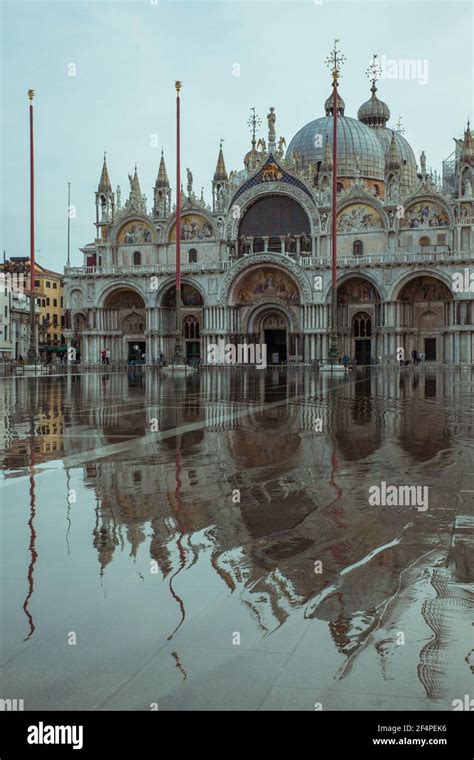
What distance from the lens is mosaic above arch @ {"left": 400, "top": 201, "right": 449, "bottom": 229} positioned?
53.9 meters

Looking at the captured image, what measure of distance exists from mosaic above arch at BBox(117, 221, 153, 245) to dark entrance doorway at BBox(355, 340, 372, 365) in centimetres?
1912

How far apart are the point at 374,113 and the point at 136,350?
35436 mm

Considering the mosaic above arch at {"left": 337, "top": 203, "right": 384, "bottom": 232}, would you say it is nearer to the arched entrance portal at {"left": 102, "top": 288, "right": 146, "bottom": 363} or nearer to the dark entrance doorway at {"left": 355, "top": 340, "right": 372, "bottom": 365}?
the dark entrance doorway at {"left": 355, "top": 340, "right": 372, "bottom": 365}

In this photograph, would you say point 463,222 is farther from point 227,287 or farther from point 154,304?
point 154,304

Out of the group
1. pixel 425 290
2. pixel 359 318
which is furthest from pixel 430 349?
pixel 359 318

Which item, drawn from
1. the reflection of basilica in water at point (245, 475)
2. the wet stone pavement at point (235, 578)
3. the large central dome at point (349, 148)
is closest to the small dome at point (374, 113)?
the large central dome at point (349, 148)

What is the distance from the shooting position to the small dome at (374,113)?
7538 cm

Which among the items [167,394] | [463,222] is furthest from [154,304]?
[167,394]

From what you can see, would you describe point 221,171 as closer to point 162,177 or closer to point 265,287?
point 162,177

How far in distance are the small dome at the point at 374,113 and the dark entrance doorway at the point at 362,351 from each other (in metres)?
29.5

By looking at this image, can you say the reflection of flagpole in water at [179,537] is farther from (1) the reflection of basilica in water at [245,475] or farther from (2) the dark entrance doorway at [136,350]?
(2) the dark entrance doorway at [136,350]

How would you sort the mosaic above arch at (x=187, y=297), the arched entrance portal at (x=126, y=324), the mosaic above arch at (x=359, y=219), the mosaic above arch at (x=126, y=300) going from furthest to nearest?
→ 1. the mosaic above arch at (x=126, y=300)
2. the arched entrance portal at (x=126, y=324)
3. the mosaic above arch at (x=187, y=297)
4. the mosaic above arch at (x=359, y=219)
